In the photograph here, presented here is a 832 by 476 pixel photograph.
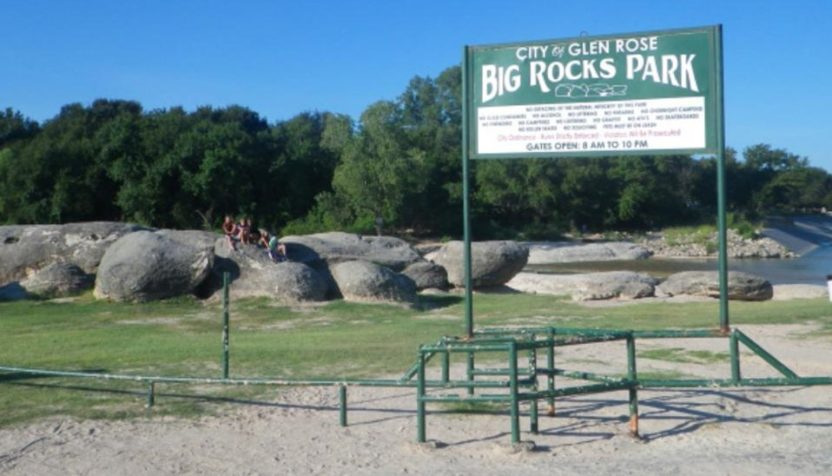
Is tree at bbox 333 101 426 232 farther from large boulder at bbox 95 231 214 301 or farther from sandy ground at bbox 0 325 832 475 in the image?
sandy ground at bbox 0 325 832 475

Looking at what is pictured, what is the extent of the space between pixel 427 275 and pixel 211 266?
630cm

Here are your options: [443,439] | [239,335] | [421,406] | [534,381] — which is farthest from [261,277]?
[421,406]

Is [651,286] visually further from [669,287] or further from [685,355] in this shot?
[685,355]

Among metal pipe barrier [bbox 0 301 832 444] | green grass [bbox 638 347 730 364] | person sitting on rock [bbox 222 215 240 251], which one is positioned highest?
person sitting on rock [bbox 222 215 240 251]

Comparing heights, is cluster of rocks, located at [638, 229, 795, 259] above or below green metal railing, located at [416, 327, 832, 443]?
below

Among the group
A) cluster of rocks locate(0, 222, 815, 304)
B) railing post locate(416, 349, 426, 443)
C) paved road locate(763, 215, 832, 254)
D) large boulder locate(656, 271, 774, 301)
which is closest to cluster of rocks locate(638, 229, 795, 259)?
paved road locate(763, 215, 832, 254)

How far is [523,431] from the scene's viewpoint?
28.6 feet

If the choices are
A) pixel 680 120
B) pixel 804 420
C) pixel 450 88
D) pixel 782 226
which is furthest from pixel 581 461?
pixel 450 88

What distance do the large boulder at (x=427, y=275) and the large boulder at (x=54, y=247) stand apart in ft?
26.4

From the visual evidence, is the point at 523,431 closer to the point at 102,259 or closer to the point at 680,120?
the point at 680,120

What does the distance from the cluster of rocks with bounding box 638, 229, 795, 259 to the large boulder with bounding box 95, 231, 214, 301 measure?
4558 centimetres

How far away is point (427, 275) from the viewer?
27969 mm

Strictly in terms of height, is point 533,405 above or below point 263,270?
below

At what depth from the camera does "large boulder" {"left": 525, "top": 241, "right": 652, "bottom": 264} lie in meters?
59.2
